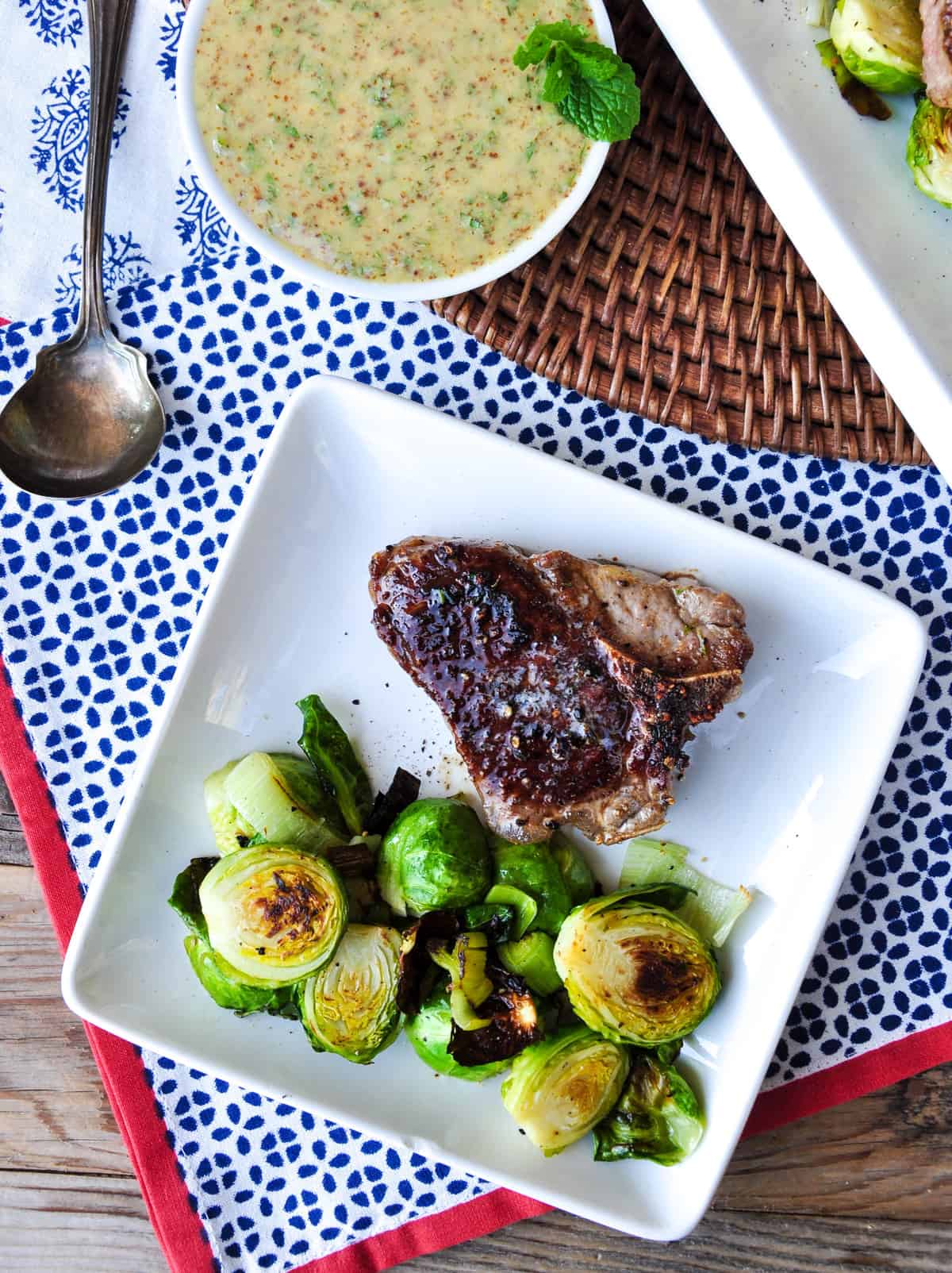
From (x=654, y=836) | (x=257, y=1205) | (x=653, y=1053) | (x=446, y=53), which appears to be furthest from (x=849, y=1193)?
(x=446, y=53)

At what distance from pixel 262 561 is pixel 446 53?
1245 millimetres

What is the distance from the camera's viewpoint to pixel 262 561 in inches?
111

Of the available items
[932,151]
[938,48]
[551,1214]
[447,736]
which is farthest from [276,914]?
[938,48]

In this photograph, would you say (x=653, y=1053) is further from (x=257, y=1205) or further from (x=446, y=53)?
(x=446, y=53)

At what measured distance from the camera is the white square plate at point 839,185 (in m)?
2.22

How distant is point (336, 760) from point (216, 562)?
0.63 m

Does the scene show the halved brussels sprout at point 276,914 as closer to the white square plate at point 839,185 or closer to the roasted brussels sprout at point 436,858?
the roasted brussels sprout at point 436,858

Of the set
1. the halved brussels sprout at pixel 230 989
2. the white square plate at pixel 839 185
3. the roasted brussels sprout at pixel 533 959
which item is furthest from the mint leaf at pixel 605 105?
the halved brussels sprout at pixel 230 989

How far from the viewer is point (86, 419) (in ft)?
9.32

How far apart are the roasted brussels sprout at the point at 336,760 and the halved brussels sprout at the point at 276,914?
0.64ft

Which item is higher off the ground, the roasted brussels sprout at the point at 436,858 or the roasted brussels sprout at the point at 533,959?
the roasted brussels sprout at the point at 436,858

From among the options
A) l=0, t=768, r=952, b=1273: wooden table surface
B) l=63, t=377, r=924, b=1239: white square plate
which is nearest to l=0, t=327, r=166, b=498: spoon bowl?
l=63, t=377, r=924, b=1239: white square plate

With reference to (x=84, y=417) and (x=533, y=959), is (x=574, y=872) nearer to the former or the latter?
(x=533, y=959)

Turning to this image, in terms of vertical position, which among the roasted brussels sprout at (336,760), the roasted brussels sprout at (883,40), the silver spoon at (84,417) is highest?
the roasted brussels sprout at (883,40)
